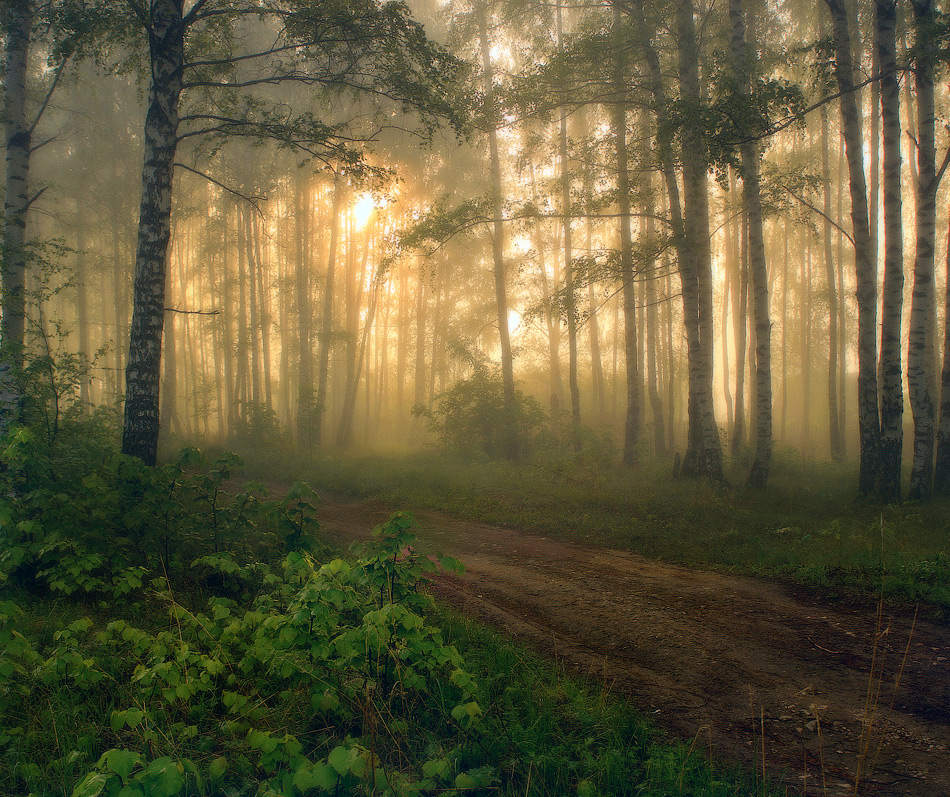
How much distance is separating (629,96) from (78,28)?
42.7 feet

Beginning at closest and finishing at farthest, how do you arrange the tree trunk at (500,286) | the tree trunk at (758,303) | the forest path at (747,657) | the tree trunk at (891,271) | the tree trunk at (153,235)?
the forest path at (747,657), the tree trunk at (153,235), the tree trunk at (891,271), the tree trunk at (758,303), the tree trunk at (500,286)

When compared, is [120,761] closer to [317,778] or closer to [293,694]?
[317,778]

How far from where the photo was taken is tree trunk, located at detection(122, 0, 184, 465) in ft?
26.2

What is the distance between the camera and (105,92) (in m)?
26.8

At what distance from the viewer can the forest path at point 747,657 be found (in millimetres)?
3469

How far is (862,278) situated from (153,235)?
41.7 ft

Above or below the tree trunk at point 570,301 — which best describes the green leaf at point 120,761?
below

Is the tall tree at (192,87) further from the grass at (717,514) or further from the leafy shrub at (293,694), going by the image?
the grass at (717,514)

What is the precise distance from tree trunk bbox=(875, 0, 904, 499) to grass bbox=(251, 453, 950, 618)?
0.82m

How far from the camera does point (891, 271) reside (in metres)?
10.4

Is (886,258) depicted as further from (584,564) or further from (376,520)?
(376,520)

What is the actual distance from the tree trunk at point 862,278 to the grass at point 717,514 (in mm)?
965

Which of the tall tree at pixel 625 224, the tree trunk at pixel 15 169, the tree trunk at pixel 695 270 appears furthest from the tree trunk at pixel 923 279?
the tree trunk at pixel 15 169

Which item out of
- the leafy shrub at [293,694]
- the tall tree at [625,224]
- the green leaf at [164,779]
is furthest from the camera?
the tall tree at [625,224]
